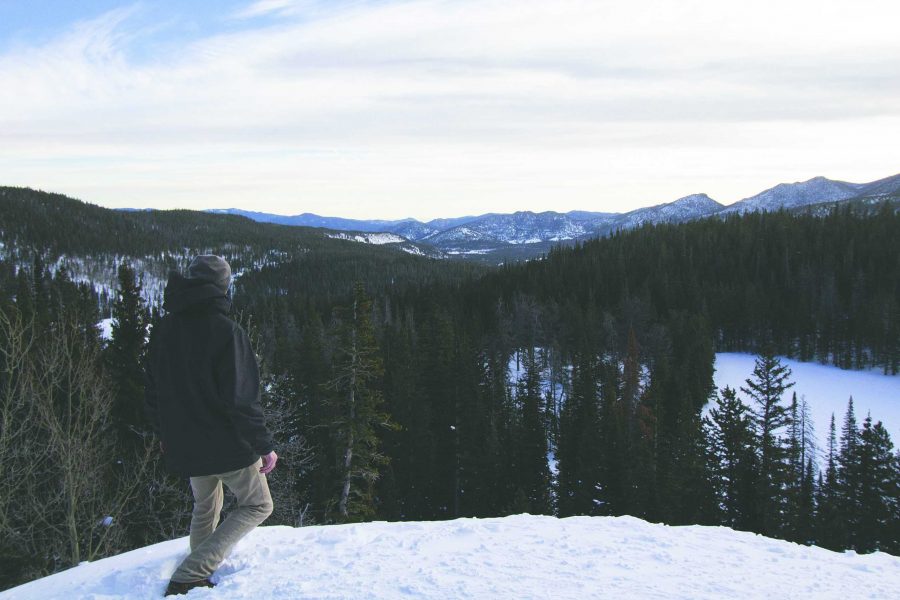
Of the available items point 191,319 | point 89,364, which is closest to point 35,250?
point 89,364

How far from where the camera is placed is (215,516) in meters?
5.33

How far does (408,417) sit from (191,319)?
3492 cm

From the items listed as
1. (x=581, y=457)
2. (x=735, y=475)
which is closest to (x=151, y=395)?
(x=581, y=457)

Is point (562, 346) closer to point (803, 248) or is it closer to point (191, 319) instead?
point (803, 248)

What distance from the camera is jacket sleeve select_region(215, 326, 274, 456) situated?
14.9ft

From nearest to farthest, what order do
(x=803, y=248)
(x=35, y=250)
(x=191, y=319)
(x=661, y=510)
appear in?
(x=191, y=319) < (x=661, y=510) < (x=803, y=248) < (x=35, y=250)

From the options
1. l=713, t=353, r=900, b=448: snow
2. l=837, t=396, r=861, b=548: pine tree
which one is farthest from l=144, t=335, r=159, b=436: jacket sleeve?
l=713, t=353, r=900, b=448: snow

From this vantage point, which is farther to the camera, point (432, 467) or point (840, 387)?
point (840, 387)

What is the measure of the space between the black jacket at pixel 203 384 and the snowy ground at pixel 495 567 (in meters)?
1.21

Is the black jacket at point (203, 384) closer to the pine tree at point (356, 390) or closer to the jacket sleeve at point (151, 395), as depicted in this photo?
the jacket sleeve at point (151, 395)

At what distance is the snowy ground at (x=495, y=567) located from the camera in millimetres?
5000

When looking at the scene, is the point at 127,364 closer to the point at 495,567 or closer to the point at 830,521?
the point at 495,567

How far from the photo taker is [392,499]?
33.2m

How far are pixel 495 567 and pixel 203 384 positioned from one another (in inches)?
130
